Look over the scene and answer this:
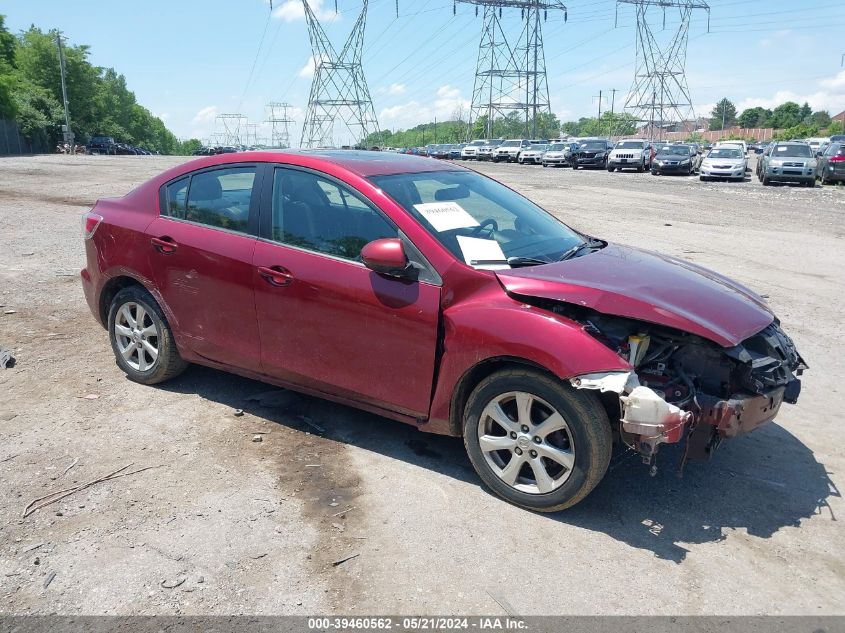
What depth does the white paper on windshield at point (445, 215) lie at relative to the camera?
3961 millimetres

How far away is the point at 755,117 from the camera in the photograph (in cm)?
12838

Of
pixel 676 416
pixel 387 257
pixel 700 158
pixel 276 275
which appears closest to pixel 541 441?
pixel 676 416

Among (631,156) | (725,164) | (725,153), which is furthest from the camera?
(631,156)

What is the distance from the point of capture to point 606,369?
3.21 m

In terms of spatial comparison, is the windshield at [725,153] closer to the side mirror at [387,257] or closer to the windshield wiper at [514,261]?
the windshield wiper at [514,261]

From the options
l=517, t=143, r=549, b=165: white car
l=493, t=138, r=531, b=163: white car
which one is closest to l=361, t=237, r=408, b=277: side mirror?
l=517, t=143, r=549, b=165: white car

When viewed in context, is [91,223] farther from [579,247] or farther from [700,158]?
[700,158]

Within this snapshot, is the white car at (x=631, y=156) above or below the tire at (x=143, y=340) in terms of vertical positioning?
above

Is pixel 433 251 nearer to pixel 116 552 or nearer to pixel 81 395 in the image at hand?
pixel 116 552

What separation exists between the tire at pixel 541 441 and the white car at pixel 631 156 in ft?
108

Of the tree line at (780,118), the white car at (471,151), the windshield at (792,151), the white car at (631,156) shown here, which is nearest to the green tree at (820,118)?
the tree line at (780,118)

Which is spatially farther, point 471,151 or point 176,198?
point 471,151

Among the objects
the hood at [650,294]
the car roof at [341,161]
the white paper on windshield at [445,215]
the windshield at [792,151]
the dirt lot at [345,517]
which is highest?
the windshield at [792,151]

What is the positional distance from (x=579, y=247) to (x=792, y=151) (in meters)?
26.4
